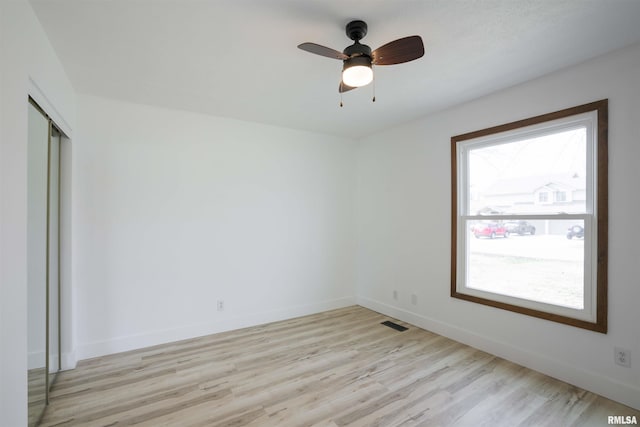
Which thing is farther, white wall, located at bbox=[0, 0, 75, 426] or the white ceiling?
the white ceiling

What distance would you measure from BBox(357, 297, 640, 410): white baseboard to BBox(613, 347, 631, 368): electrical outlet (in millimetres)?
149

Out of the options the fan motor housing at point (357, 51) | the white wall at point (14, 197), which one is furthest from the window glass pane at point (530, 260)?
the white wall at point (14, 197)

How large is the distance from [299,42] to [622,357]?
3370 millimetres

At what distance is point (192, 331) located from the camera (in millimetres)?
3391

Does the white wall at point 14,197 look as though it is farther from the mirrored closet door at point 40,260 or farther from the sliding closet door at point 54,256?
the sliding closet door at point 54,256

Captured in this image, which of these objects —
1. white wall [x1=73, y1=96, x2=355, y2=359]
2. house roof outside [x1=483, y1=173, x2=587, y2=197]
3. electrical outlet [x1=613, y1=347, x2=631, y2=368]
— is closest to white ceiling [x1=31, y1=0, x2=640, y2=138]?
white wall [x1=73, y1=96, x2=355, y2=359]

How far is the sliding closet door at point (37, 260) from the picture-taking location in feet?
5.95

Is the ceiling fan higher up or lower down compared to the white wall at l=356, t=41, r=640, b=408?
higher up

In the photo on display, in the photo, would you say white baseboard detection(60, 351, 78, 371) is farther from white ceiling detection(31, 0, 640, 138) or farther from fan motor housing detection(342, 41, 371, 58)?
fan motor housing detection(342, 41, 371, 58)

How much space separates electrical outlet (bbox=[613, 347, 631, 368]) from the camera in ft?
7.07

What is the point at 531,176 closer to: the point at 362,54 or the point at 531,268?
the point at 531,268

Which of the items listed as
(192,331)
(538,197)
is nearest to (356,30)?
(538,197)

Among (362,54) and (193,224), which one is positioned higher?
(362,54)

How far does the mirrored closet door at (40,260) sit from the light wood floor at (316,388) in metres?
0.32
